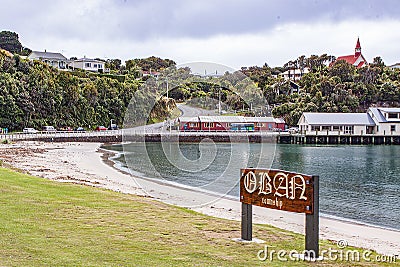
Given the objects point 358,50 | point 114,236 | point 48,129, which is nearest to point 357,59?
point 358,50

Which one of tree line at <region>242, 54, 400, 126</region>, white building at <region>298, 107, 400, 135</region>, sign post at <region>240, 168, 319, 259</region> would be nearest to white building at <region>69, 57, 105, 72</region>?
tree line at <region>242, 54, 400, 126</region>

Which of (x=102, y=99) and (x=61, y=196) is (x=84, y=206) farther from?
(x=102, y=99)

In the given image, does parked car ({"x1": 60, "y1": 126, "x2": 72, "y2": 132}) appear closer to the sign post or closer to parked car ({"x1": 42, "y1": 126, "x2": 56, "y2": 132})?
parked car ({"x1": 42, "y1": 126, "x2": 56, "y2": 132})

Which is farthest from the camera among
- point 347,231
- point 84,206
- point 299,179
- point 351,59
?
point 351,59

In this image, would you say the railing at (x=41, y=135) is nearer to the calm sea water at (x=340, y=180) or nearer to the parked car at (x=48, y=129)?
the parked car at (x=48, y=129)

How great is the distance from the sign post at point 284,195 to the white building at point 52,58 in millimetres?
99081

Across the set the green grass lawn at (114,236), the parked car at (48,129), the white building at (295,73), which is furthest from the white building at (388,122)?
the green grass lawn at (114,236)

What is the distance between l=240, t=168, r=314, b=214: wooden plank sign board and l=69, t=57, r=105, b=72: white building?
101691 millimetres

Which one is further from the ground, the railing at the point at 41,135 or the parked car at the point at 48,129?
the parked car at the point at 48,129

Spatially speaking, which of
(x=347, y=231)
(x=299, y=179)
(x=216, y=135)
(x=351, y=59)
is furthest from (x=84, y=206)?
(x=351, y=59)

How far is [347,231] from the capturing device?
15.1 metres

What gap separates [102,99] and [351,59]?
242 ft

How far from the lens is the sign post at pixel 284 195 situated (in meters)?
7.31

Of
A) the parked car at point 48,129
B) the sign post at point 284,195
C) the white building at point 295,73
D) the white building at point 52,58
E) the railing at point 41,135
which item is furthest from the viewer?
the white building at point 295,73
